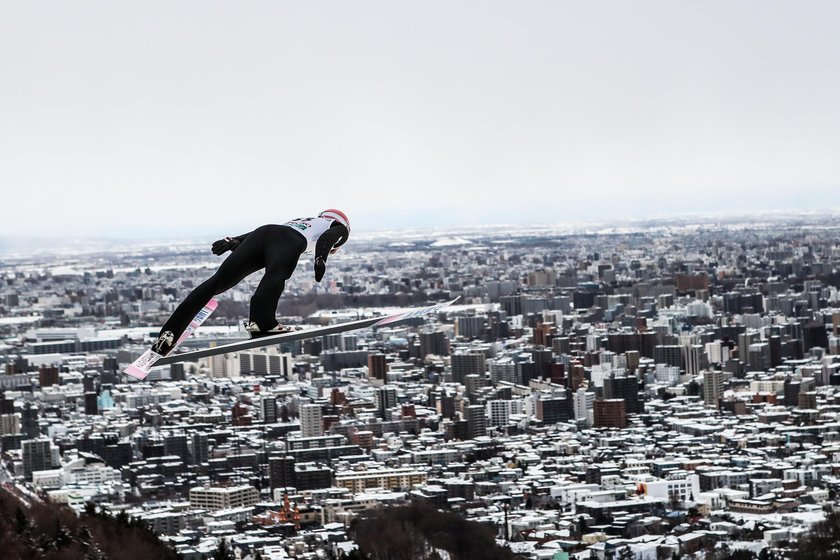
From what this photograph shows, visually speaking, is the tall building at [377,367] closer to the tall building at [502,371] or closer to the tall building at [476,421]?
the tall building at [502,371]

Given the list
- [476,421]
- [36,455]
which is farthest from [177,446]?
[476,421]

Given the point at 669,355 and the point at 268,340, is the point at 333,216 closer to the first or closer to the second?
the point at 268,340

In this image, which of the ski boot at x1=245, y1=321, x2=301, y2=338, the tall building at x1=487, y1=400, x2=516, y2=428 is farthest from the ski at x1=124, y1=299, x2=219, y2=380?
the tall building at x1=487, y1=400, x2=516, y2=428

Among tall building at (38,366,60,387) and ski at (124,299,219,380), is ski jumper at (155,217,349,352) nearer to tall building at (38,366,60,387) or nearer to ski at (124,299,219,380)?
ski at (124,299,219,380)

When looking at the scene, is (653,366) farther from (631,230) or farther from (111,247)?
(631,230)

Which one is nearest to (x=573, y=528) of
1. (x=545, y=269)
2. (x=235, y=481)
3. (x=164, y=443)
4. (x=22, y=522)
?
(x=235, y=481)
